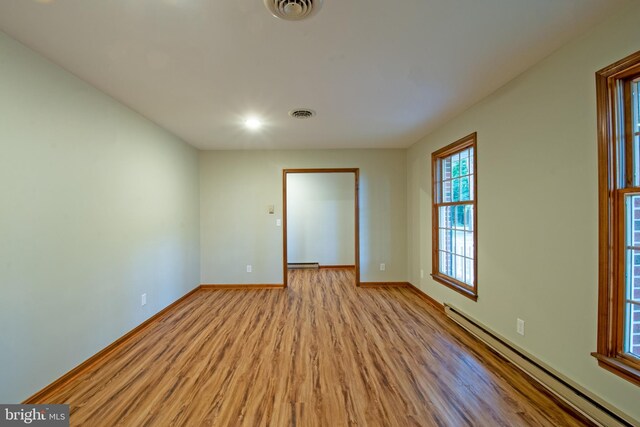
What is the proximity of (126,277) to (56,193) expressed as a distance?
3.40ft

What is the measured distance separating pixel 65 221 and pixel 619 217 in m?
3.56

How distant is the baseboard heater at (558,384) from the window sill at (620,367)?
0.65ft

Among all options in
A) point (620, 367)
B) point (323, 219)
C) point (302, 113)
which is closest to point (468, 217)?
point (620, 367)

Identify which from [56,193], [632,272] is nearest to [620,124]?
[632,272]

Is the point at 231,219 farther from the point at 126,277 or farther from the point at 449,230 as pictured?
the point at 449,230

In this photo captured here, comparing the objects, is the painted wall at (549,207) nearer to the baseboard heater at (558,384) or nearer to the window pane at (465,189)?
the baseboard heater at (558,384)

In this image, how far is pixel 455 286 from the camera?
2.84 m

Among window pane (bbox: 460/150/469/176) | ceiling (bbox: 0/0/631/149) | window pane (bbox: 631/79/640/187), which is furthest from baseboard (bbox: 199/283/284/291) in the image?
window pane (bbox: 631/79/640/187)

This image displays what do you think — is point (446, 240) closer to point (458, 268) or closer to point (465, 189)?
point (458, 268)

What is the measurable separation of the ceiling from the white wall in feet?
10.8

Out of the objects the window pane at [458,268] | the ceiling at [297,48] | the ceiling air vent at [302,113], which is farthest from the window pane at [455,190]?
the ceiling air vent at [302,113]

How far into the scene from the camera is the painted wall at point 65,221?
1484mm

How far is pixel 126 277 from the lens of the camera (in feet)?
7.97

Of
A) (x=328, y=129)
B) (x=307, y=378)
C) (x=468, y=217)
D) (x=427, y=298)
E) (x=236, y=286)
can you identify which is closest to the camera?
(x=307, y=378)
